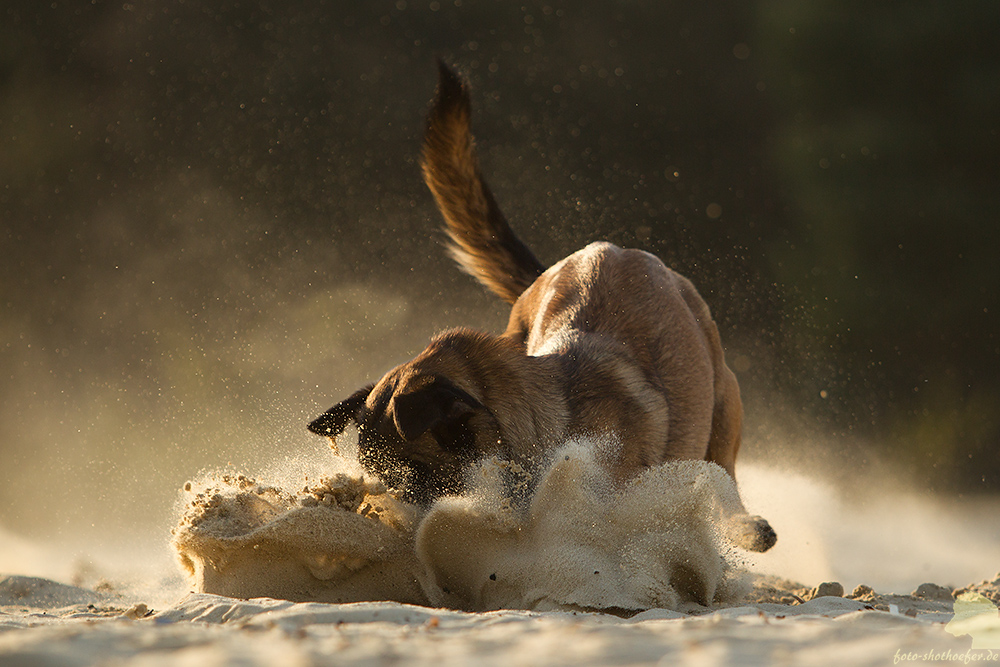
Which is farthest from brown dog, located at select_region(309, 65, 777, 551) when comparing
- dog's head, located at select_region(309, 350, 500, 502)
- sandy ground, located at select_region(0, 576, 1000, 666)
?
sandy ground, located at select_region(0, 576, 1000, 666)

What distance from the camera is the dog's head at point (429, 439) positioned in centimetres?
336

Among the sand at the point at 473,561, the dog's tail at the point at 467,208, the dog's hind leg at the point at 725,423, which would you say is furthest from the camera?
the dog's tail at the point at 467,208

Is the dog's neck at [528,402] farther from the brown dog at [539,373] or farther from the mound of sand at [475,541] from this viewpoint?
the mound of sand at [475,541]

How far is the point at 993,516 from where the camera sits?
8.47 m

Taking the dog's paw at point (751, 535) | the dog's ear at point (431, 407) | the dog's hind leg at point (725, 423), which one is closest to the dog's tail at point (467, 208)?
the dog's hind leg at point (725, 423)

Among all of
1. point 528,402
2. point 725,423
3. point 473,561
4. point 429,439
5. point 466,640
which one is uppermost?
point 725,423

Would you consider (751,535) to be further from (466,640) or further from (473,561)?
(466,640)

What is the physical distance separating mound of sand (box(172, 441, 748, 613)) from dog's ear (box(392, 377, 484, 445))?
10.6 inches

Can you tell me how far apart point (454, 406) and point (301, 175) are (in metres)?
6.80

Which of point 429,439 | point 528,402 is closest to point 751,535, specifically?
point 528,402

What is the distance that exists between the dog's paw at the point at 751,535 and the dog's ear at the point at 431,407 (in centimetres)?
→ 117

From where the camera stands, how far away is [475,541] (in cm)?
318

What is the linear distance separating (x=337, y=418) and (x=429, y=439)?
0.59m

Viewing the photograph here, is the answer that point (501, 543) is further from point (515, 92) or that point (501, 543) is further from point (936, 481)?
point (515, 92)
